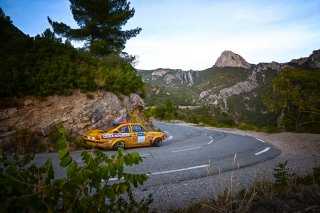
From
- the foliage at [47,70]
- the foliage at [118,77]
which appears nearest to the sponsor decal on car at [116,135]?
the foliage at [47,70]

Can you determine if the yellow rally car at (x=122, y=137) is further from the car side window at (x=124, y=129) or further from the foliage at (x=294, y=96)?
the foliage at (x=294, y=96)

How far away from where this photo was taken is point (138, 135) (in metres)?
13.1

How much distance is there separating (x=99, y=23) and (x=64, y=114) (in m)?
12.1

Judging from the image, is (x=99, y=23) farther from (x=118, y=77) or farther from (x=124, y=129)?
(x=124, y=129)

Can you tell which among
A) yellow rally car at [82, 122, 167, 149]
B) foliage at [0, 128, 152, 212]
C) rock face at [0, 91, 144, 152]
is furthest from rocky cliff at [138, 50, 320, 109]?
foliage at [0, 128, 152, 212]

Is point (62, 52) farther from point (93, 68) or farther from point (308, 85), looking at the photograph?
point (308, 85)

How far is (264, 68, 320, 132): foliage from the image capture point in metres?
24.3

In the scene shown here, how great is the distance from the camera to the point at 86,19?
875 inches

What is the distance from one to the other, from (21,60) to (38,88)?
1739 mm

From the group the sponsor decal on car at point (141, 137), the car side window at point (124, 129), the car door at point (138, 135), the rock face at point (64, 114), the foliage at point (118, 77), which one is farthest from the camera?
the foliage at point (118, 77)

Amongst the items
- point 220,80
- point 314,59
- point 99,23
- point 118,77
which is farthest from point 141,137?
point 220,80

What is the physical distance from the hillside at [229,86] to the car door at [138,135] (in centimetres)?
6158

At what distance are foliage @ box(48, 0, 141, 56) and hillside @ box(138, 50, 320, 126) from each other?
52.2 metres

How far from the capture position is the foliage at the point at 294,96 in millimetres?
24344
